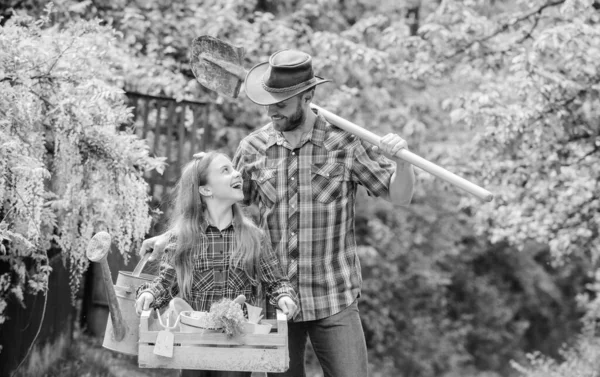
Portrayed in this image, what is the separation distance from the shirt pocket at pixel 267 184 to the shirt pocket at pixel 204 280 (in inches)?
14.4

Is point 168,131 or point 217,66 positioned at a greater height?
point 217,66

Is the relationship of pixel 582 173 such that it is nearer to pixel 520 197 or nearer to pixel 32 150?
pixel 520 197

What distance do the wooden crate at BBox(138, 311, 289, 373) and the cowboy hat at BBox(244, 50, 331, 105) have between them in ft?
2.90

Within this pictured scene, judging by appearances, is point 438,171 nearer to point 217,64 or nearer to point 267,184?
point 267,184

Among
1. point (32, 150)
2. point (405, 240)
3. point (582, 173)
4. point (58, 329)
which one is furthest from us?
point (405, 240)

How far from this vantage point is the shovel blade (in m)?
3.84

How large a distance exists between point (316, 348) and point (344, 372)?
16cm

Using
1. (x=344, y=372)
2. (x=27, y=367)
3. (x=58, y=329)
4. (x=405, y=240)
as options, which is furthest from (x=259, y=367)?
(x=405, y=240)

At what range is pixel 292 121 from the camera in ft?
10.7

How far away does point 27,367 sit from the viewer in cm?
502

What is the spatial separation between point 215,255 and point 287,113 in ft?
1.91

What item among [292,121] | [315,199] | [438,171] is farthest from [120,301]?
[438,171]

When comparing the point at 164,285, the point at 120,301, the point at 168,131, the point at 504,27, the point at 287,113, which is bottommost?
the point at 120,301

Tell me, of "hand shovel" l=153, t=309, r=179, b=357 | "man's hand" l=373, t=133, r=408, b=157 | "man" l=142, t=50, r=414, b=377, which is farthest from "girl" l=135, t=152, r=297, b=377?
"man's hand" l=373, t=133, r=408, b=157
